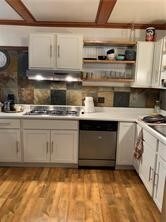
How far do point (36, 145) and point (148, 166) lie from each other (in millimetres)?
1711

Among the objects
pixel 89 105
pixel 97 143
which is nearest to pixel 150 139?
pixel 97 143

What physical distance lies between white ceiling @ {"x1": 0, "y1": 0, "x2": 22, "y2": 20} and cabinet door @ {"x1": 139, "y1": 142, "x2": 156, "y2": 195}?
2.52 metres

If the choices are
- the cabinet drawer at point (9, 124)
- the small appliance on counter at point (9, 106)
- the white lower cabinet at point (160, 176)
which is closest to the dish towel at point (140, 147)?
the white lower cabinet at point (160, 176)

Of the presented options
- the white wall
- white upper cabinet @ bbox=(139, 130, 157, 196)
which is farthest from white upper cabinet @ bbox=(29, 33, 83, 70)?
white upper cabinet @ bbox=(139, 130, 157, 196)

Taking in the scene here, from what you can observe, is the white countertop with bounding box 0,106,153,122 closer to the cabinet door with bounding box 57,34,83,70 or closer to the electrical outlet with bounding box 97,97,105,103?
the electrical outlet with bounding box 97,97,105,103

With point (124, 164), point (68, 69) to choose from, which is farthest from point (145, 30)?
point (124, 164)

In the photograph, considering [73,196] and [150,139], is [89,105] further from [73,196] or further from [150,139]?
[73,196]

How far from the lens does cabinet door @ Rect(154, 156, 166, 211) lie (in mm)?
2279

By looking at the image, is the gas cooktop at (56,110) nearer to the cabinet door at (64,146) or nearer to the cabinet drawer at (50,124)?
the cabinet drawer at (50,124)

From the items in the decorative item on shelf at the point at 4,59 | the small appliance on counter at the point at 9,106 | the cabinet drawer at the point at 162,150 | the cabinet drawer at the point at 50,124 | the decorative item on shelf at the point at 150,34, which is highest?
the decorative item on shelf at the point at 150,34

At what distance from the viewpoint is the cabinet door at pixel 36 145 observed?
11.2 feet

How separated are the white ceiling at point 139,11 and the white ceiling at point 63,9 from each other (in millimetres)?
308

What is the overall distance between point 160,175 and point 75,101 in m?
2.00

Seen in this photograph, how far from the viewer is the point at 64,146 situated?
3.47 metres
